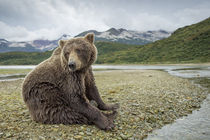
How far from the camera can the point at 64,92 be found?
5.04 m

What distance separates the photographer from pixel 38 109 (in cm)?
515

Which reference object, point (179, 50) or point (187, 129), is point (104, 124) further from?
point (179, 50)

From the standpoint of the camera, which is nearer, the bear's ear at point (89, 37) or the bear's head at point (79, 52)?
the bear's head at point (79, 52)

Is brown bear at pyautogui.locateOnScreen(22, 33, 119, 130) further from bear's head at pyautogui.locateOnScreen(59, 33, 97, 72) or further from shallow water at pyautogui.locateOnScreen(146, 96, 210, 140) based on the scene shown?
shallow water at pyautogui.locateOnScreen(146, 96, 210, 140)

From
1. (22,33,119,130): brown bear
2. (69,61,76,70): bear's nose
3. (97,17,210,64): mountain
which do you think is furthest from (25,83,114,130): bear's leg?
(97,17,210,64): mountain

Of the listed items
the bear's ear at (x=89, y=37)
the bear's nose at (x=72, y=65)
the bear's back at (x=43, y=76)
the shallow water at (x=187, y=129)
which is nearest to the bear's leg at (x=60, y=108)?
the bear's back at (x=43, y=76)

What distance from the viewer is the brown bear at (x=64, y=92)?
4895mm

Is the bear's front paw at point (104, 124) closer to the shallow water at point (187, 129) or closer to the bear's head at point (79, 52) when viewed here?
the shallow water at point (187, 129)

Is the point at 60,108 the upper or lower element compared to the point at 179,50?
lower

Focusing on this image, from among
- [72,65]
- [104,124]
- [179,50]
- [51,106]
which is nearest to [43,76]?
[51,106]

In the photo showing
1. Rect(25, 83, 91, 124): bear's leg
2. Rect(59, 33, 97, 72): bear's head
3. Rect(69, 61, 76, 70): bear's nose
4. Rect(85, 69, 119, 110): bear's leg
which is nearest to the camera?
Rect(69, 61, 76, 70): bear's nose

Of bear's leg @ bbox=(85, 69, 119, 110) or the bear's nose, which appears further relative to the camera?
bear's leg @ bbox=(85, 69, 119, 110)

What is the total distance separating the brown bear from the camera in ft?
16.1

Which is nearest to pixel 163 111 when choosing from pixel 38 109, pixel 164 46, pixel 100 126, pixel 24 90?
pixel 100 126
